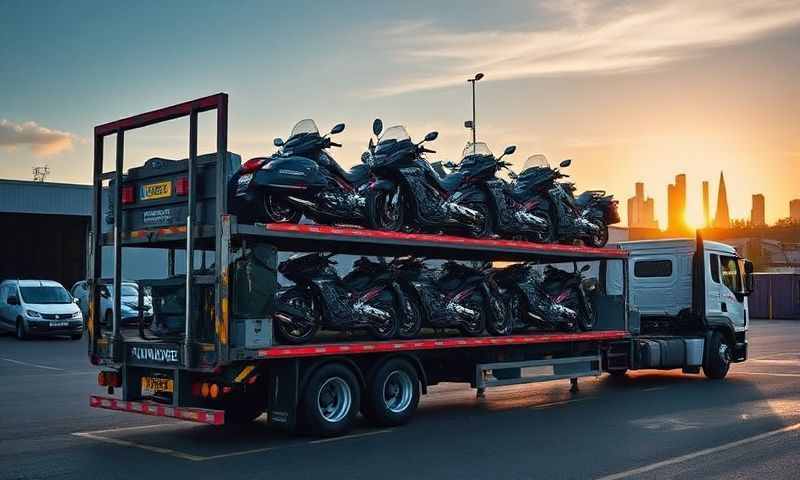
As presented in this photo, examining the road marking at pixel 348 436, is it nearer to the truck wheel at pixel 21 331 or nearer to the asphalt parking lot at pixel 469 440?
the asphalt parking lot at pixel 469 440

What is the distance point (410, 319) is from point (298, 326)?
6.14 ft

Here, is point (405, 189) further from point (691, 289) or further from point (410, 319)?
point (691, 289)

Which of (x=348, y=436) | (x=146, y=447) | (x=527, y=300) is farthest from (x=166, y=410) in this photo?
(x=527, y=300)

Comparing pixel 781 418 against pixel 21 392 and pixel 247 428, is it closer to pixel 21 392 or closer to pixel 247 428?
pixel 247 428

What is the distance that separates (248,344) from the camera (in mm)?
9234

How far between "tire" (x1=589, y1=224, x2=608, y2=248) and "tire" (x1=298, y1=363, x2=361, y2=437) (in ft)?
20.0

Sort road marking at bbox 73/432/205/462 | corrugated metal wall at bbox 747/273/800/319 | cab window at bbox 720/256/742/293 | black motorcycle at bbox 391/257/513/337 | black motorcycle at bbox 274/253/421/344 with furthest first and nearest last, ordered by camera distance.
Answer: corrugated metal wall at bbox 747/273/800/319 < cab window at bbox 720/256/742/293 < black motorcycle at bbox 391/257/513/337 < black motorcycle at bbox 274/253/421/344 < road marking at bbox 73/432/205/462

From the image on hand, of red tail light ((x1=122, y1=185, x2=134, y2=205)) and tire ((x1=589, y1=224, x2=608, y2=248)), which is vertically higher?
red tail light ((x1=122, y1=185, x2=134, y2=205))

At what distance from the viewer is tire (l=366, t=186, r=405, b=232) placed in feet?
36.5

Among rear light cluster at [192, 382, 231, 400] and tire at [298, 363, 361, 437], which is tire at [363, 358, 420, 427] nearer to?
tire at [298, 363, 361, 437]

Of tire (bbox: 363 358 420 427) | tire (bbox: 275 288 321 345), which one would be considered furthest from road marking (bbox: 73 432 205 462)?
tire (bbox: 363 358 420 427)

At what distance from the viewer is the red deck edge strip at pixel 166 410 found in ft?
29.8

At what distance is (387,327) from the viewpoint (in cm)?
1138

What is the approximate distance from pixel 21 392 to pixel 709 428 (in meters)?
10.3
